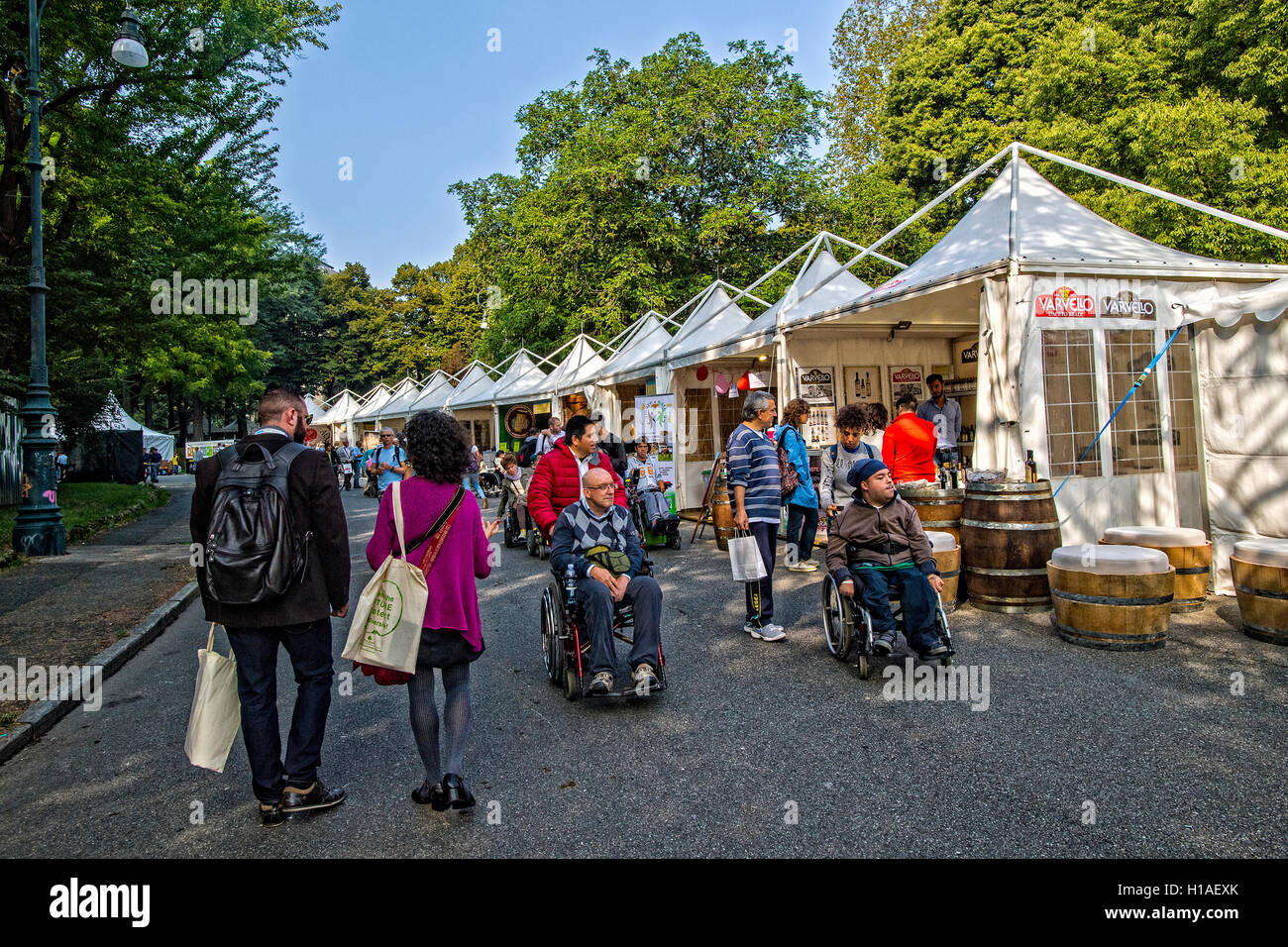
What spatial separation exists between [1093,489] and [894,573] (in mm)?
3742

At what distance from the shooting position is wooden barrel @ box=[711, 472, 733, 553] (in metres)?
10.9

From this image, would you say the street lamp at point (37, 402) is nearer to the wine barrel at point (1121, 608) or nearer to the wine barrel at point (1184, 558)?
the wine barrel at point (1121, 608)

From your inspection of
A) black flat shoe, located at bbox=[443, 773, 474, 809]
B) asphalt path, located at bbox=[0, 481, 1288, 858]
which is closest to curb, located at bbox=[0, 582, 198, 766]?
asphalt path, located at bbox=[0, 481, 1288, 858]

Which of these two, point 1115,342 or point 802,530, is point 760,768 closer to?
point 802,530

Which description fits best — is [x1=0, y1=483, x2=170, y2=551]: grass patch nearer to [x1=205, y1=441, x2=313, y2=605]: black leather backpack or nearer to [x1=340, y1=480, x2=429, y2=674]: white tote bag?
[x1=205, y1=441, x2=313, y2=605]: black leather backpack

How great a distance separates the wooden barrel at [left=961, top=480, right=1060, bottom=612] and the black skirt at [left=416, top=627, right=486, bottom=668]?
476 centimetres

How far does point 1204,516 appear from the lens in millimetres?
7375

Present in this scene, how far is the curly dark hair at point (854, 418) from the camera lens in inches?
281

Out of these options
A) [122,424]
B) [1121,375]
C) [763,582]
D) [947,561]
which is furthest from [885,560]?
[122,424]

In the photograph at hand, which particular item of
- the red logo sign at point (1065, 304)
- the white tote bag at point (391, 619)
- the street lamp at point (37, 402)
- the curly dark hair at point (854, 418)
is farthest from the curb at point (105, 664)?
the red logo sign at point (1065, 304)

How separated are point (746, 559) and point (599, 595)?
1.61 meters

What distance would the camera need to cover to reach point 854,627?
543cm
